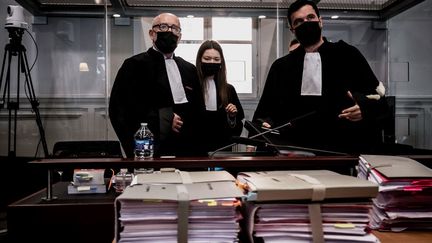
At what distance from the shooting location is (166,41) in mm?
2420

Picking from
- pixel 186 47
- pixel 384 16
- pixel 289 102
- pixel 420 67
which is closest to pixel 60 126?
pixel 186 47

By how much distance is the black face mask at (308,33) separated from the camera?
201 centimetres

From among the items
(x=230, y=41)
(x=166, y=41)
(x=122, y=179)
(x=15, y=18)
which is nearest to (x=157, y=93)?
(x=166, y=41)

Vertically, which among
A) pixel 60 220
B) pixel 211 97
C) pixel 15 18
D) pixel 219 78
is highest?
pixel 15 18

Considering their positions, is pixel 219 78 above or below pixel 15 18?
below

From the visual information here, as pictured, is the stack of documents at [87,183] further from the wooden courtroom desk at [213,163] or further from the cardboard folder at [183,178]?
the cardboard folder at [183,178]

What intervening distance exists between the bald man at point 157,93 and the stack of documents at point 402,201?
1.40 meters

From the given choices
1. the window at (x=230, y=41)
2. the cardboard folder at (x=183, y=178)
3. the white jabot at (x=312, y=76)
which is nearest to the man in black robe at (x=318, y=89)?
the white jabot at (x=312, y=76)

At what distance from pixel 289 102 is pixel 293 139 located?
0.32 m

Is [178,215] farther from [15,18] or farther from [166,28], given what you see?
[15,18]

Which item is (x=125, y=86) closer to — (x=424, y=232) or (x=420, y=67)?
(x=424, y=232)

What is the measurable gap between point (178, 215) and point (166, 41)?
1782mm

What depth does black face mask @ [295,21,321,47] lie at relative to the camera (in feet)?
6.61

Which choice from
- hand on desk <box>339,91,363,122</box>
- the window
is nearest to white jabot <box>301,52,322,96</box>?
hand on desk <box>339,91,363,122</box>
